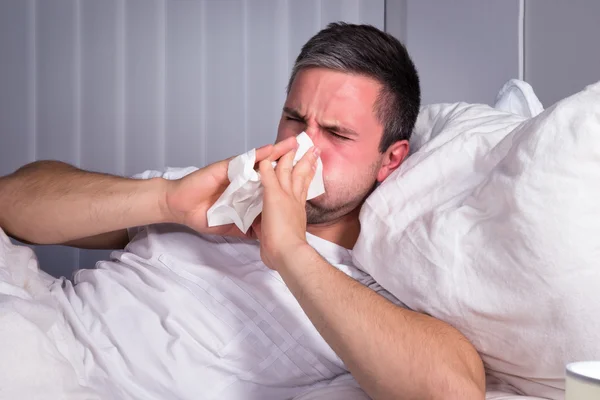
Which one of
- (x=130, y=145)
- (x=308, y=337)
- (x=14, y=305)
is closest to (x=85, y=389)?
(x=14, y=305)

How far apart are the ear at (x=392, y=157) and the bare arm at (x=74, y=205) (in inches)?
20.0

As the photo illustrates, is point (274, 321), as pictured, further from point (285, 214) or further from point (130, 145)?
point (130, 145)

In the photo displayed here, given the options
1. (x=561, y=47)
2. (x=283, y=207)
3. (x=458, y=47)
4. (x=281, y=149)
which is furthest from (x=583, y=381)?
(x=458, y=47)

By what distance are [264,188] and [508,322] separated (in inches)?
18.6

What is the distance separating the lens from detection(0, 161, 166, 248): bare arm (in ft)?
4.75

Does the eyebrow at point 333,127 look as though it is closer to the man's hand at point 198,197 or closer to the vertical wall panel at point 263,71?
the man's hand at point 198,197

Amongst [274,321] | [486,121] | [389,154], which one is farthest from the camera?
[389,154]

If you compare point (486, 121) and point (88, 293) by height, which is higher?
point (486, 121)

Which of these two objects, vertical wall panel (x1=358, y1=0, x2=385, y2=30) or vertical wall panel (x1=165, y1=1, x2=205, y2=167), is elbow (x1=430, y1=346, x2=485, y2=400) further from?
vertical wall panel (x1=358, y1=0, x2=385, y2=30)

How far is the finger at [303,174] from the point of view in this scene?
1.26 meters

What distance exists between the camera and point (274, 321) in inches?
52.4

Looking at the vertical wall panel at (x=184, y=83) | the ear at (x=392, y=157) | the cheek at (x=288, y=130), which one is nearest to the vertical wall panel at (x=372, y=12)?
the vertical wall panel at (x=184, y=83)

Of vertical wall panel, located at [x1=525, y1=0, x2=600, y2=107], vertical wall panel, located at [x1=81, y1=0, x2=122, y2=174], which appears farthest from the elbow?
vertical wall panel, located at [x1=81, y1=0, x2=122, y2=174]

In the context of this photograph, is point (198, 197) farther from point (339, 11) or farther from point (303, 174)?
point (339, 11)
